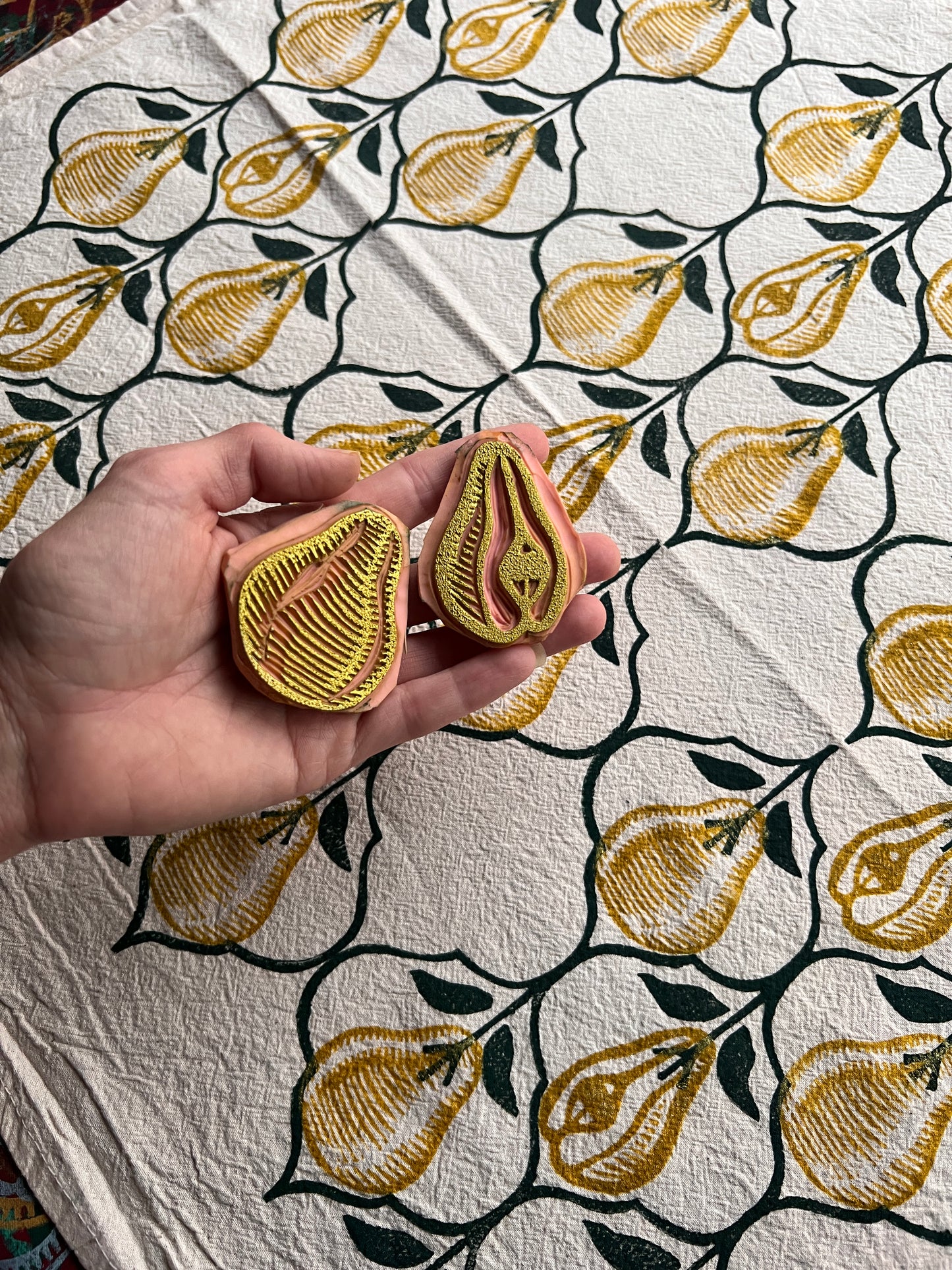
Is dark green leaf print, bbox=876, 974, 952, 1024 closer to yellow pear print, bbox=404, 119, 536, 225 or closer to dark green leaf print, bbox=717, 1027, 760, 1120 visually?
dark green leaf print, bbox=717, 1027, 760, 1120

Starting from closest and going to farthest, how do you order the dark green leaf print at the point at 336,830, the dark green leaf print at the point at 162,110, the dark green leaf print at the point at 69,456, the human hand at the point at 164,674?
the human hand at the point at 164,674
the dark green leaf print at the point at 336,830
the dark green leaf print at the point at 69,456
the dark green leaf print at the point at 162,110

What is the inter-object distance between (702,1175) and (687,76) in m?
0.95

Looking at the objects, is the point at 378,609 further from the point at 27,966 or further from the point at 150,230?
the point at 150,230

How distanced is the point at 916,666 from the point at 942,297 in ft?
1.14

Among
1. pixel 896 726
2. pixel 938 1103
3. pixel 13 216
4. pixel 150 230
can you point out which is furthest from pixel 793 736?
pixel 13 216

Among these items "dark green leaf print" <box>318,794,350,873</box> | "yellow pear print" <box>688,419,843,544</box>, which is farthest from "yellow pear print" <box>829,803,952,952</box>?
"dark green leaf print" <box>318,794,350,873</box>

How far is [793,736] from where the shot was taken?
76 centimetres

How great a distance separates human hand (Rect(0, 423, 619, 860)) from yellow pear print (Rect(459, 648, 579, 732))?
0.04 m

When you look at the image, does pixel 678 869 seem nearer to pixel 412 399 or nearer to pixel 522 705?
pixel 522 705

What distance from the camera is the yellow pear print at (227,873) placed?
720 millimetres

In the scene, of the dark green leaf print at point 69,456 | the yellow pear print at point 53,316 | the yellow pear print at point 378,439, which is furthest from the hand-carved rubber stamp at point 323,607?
the yellow pear print at point 53,316

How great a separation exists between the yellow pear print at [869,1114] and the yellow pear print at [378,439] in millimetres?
551

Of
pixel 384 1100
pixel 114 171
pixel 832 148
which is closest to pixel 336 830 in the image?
pixel 384 1100

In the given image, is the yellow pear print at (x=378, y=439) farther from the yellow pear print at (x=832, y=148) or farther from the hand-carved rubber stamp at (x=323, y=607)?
the yellow pear print at (x=832, y=148)
